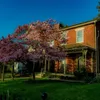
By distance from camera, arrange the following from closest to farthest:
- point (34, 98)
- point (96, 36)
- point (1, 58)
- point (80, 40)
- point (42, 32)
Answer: point (34, 98), point (1, 58), point (42, 32), point (96, 36), point (80, 40)

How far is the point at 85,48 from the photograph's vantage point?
25453 millimetres

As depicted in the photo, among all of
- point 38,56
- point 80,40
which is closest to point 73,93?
point 38,56

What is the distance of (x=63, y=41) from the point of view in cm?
2419

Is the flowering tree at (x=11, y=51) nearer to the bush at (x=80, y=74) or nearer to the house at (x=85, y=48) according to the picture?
the house at (x=85, y=48)

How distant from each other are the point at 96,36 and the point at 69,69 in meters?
5.96

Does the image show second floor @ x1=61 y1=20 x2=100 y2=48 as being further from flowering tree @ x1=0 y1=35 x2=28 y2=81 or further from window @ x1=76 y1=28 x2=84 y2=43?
flowering tree @ x1=0 y1=35 x2=28 y2=81

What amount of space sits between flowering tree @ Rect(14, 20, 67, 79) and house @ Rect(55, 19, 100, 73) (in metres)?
3.33

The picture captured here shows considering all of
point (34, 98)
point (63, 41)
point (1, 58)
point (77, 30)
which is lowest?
point (34, 98)

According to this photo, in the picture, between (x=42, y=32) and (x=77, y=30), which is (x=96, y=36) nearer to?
(x=77, y=30)

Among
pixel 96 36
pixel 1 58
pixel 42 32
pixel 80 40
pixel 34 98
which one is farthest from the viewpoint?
pixel 80 40

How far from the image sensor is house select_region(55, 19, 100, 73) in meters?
26.8

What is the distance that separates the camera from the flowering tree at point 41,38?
21.9 metres

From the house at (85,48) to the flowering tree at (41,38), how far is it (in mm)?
3328

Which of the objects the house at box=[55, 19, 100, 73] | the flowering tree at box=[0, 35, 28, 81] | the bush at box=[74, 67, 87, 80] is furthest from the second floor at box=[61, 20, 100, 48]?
the flowering tree at box=[0, 35, 28, 81]
